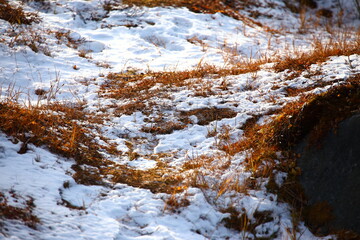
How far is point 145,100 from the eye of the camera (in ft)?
18.4

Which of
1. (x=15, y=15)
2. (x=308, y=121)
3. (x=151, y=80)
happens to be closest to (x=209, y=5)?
(x=151, y=80)

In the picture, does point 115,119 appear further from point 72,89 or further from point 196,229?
point 196,229

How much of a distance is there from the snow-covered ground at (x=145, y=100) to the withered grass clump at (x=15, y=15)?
0.28 m

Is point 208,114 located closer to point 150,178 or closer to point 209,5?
point 150,178

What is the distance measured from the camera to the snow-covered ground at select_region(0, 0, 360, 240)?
8.77 ft

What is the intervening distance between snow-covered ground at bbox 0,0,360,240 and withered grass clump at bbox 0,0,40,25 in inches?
10.9

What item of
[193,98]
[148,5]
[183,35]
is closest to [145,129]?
[193,98]

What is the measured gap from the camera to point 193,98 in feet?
18.2

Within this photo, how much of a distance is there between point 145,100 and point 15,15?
19.2 feet

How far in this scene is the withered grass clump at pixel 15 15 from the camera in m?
7.99

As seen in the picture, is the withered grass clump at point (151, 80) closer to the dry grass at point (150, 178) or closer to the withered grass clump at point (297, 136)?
the dry grass at point (150, 178)

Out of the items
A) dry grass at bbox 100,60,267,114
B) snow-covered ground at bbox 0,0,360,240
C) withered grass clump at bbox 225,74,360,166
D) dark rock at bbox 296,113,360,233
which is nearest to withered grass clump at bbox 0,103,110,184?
snow-covered ground at bbox 0,0,360,240

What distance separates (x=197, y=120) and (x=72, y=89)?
3.17 meters

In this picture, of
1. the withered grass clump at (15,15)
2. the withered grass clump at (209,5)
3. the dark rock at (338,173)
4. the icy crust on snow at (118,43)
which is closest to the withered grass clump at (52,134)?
the icy crust on snow at (118,43)
